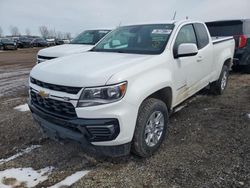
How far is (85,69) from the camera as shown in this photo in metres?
3.16

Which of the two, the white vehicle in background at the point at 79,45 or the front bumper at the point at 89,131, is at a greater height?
the white vehicle in background at the point at 79,45

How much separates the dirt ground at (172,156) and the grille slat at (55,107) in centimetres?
67

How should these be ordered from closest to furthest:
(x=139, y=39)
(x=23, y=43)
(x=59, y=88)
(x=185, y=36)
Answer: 1. (x=59, y=88)
2. (x=139, y=39)
3. (x=185, y=36)
4. (x=23, y=43)

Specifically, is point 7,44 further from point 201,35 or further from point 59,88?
point 59,88

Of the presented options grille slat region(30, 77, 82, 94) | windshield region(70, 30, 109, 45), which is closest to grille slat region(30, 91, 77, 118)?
grille slat region(30, 77, 82, 94)

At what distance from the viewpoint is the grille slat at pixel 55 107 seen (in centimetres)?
302

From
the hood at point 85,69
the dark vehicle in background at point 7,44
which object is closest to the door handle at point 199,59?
the hood at point 85,69

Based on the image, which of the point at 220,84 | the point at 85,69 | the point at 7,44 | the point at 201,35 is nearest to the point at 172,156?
the point at 85,69

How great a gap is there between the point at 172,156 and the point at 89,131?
1.30 metres

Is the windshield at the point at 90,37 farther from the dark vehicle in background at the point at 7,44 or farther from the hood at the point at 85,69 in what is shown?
the dark vehicle in background at the point at 7,44

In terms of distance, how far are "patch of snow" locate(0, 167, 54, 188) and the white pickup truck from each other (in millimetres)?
483

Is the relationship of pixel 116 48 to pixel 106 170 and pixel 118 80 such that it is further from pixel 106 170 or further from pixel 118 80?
pixel 106 170

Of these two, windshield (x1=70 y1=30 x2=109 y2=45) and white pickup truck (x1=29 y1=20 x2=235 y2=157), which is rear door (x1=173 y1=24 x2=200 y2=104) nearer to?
white pickup truck (x1=29 y1=20 x2=235 y2=157)

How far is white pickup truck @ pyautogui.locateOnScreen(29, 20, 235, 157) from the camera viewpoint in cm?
291
